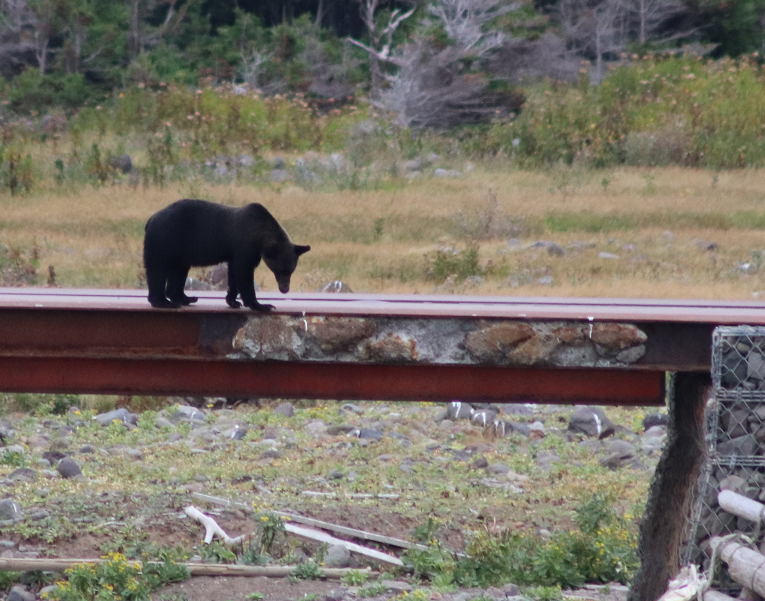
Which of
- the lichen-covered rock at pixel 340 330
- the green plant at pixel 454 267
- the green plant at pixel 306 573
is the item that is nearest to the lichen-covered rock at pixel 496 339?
the lichen-covered rock at pixel 340 330

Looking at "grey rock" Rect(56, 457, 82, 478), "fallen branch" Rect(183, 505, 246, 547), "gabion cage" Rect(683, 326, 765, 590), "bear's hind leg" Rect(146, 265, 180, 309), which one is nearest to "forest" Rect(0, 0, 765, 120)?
"grey rock" Rect(56, 457, 82, 478)

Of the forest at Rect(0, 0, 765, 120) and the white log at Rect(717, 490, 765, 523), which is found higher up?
the forest at Rect(0, 0, 765, 120)

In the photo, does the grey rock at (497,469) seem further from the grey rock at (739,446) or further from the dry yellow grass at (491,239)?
the dry yellow grass at (491,239)

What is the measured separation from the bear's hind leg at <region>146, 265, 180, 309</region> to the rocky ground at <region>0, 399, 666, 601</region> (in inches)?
60.8

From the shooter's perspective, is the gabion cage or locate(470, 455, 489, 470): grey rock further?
locate(470, 455, 489, 470): grey rock

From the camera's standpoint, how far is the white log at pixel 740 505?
4180mm

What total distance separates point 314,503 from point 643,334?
2940mm

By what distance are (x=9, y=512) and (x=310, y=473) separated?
2051 millimetres

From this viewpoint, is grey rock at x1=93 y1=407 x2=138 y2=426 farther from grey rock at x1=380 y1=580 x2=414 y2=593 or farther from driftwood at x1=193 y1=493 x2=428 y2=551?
grey rock at x1=380 y1=580 x2=414 y2=593

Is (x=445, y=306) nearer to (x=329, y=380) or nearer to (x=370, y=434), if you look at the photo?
(x=329, y=380)

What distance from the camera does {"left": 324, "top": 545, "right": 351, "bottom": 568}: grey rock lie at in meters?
5.69

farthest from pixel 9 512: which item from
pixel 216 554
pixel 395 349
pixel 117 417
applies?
pixel 395 349

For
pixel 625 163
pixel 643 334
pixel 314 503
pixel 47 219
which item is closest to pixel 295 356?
pixel 643 334

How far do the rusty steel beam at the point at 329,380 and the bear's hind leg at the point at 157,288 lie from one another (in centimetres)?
29
